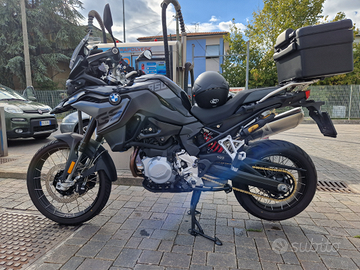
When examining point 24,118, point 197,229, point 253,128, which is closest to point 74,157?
point 197,229

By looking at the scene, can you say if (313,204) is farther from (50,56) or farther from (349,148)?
(50,56)

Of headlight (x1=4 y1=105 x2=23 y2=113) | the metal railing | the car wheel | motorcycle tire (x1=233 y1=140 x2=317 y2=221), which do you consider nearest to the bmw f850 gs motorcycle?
motorcycle tire (x1=233 y1=140 x2=317 y2=221)

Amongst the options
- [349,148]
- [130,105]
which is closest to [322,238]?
[130,105]

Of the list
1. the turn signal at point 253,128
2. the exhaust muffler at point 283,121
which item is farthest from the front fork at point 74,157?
the exhaust muffler at point 283,121

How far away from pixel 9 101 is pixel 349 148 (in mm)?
9814

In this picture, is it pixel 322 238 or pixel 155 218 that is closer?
pixel 322 238

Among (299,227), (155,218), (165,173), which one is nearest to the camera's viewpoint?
(165,173)

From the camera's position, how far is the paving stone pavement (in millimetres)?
2002

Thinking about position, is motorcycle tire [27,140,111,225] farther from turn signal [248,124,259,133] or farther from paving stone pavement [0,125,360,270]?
turn signal [248,124,259,133]

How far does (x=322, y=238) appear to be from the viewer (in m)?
2.34

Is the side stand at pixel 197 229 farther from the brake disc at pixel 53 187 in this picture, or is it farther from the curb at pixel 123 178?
the curb at pixel 123 178

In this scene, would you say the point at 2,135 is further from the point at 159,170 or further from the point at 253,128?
the point at 253,128

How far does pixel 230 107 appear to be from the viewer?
7.69ft

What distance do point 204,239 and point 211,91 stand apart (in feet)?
4.56
